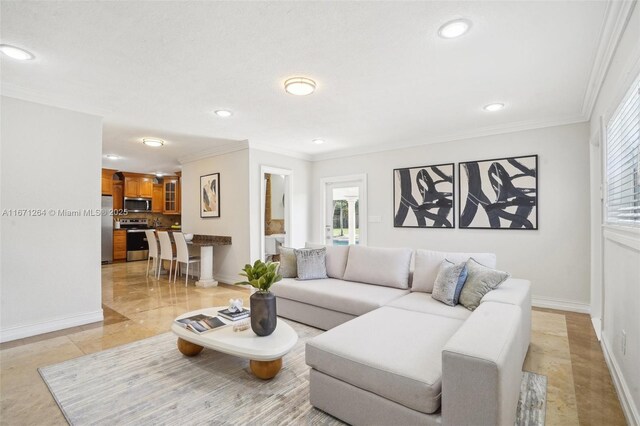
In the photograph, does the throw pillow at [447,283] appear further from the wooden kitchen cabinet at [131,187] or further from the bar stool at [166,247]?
the wooden kitchen cabinet at [131,187]

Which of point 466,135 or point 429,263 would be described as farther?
Result: point 466,135

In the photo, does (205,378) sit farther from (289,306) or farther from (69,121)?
(69,121)

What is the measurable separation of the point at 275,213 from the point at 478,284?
529 cm

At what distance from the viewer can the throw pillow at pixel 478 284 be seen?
2.57 metres

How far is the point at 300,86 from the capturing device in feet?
9.67

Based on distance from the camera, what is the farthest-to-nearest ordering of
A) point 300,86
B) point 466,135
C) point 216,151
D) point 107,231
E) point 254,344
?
point 107,231 → point 216,151 → point 466,135 → point 300,86 → point 254,344

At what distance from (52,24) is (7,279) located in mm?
2555

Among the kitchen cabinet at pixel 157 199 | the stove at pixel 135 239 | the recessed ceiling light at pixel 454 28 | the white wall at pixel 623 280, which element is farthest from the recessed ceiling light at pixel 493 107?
the kitchen cabinet at pixel 157 199

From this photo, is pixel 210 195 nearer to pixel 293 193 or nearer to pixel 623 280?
pixel 293 193

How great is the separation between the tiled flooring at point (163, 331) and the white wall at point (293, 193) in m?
1.25

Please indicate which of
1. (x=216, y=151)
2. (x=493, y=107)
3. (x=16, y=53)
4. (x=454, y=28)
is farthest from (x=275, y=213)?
(x=454, y=28)

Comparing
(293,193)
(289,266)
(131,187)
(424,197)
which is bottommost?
(289,266)

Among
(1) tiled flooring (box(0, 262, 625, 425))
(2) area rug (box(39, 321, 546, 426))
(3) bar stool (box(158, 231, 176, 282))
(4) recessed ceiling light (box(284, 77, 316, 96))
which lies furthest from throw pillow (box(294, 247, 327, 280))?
(3) bar stool (box(158, 231, 176, 282))

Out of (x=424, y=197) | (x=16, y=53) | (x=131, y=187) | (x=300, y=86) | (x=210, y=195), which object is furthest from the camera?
(x=131, y=187)
